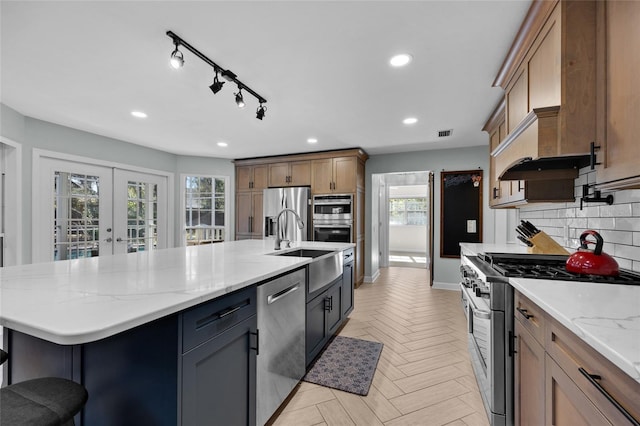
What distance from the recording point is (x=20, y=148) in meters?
3.13

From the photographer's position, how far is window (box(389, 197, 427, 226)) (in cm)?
848

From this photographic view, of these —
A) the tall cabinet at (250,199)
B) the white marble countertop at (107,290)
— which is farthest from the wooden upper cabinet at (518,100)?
the tall cabinet at (250,199)

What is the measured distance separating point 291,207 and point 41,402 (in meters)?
4.24

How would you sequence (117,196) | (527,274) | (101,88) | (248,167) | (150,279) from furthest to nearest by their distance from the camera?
1. (248,167)
2. (117,196)
3. (101,88)
4. (527,274)
5. (150,279)

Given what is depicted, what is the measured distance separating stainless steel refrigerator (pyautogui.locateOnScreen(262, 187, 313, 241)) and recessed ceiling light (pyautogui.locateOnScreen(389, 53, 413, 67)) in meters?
3.01

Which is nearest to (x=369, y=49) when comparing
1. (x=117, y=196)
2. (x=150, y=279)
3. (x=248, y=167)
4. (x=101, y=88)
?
(x=150, y=279)

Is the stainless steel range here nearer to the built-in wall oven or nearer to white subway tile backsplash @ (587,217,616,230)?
white subway tile backsplash @ (587,217,616,230)

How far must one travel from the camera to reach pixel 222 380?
1185 millimetres

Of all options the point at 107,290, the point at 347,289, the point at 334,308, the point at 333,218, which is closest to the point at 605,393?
the point at 107,290

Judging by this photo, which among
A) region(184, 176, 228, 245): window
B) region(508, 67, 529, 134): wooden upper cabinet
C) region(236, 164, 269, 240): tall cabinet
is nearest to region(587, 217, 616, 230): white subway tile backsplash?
region(508, 67, 529, 134): wooden upper cabinet

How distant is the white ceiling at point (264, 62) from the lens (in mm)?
1575

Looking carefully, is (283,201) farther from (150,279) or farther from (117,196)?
(150,279)

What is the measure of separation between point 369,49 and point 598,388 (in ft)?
6.75

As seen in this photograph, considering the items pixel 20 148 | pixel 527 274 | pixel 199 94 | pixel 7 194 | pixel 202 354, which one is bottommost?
pixel 202 354
